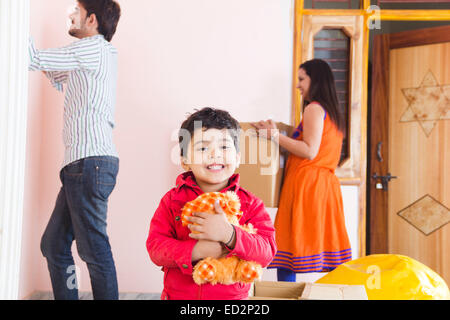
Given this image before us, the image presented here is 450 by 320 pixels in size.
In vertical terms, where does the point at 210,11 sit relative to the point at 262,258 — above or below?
above

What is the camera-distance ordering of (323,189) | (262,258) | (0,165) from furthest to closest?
(323,189)
(262,258)
(0,165)

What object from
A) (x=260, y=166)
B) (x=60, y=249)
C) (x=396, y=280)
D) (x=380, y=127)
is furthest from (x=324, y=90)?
(x=60, y=249)

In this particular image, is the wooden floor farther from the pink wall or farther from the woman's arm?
the woman's arm

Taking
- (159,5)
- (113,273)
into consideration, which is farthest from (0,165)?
(159,5)

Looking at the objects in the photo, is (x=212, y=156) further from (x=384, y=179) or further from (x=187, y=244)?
(x=384, y=179)

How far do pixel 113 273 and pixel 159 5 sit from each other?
1.26 m

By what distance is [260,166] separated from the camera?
171cm

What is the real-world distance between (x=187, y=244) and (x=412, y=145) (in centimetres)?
183

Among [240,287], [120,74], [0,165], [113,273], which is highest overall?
[120,74]

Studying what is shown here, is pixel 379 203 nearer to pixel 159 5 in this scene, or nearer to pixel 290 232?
pixel 290 232

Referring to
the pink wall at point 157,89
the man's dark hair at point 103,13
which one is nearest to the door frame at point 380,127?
the pink wall at point 157,89

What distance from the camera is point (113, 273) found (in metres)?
1.37

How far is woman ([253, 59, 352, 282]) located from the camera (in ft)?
5.50

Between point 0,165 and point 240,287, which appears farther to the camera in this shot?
point 240,287
